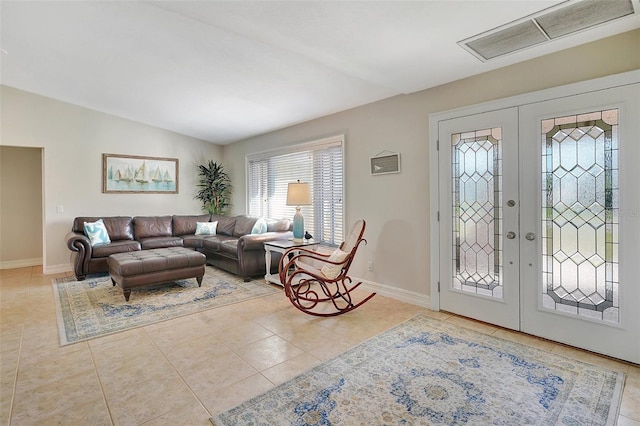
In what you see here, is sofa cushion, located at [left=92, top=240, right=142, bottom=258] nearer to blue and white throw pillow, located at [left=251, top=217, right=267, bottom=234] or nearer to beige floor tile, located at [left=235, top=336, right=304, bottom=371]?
blue and white throw pillow, located at [left=251, top=217, right=267, bottom=234]

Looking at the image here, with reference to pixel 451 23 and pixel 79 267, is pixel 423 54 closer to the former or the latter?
pixel 451 23

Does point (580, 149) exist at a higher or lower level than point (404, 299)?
higher

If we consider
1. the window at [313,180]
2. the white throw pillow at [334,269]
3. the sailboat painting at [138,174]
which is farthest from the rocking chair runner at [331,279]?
the sailboat painting at [138,174]

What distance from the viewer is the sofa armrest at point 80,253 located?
4.72 m

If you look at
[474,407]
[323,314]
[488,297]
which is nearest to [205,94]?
[323,314]

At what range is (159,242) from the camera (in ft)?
18.7

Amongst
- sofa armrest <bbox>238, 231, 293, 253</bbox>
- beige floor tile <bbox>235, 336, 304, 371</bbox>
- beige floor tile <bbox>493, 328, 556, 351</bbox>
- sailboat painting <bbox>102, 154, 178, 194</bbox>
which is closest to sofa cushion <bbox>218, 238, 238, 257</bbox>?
sofa armrest <bbox>238, 231, 293, 253</bbox>

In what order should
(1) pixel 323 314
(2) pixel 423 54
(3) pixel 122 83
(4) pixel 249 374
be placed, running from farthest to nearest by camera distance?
(3) pixel 122 83 < (1) pixel 323 314 < (2) pixel 423 54 < (4) pixel 249 374

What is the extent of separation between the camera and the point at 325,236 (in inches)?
197

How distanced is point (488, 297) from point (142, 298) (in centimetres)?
387

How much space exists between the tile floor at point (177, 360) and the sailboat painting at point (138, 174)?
2.90 metres

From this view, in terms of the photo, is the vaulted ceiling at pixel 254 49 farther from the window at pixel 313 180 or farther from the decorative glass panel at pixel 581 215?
the decorative glass panel at pixel 581 215

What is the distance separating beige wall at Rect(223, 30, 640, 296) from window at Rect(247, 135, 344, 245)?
0.85ft

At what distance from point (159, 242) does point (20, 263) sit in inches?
107
